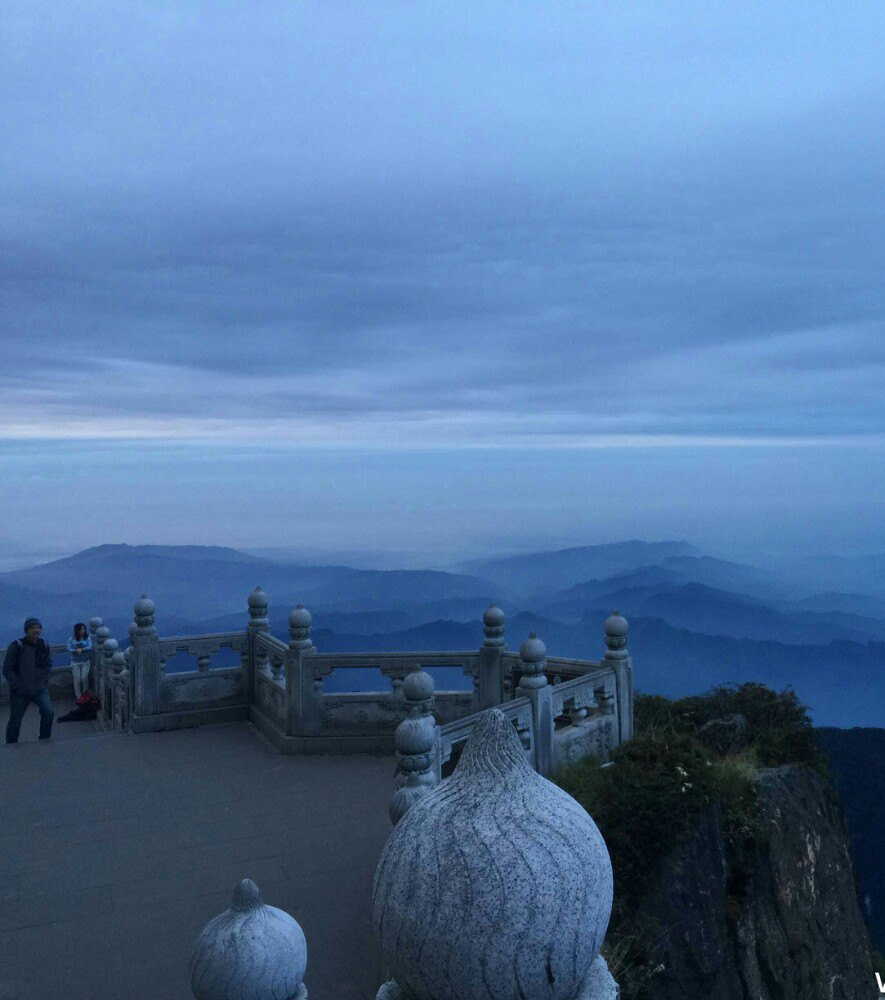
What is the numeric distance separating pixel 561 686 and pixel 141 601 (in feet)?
23.2

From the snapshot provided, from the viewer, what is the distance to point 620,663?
1224cm

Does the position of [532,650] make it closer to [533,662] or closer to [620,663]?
[533,662]

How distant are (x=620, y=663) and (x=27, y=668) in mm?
8646

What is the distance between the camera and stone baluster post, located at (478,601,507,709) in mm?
12422

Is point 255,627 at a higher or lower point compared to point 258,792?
higher

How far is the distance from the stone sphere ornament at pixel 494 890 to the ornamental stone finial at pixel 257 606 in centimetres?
1095

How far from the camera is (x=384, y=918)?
376cm

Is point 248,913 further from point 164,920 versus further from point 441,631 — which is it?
point 441,631

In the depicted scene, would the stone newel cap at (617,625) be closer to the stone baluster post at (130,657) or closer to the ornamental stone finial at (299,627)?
the ornamental stone finial at (299,627)

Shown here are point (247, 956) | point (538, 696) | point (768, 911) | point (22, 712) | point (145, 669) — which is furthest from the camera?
point (145, 669)

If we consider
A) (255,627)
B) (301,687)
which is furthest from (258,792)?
(255,627)

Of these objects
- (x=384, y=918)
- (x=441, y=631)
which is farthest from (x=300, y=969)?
(x=441, y=631)

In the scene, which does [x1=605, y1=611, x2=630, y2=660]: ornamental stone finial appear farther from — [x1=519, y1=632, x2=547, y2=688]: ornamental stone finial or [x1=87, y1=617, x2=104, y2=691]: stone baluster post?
[x1=87, y1=617, x2=104, y2=691]: stone baluster post

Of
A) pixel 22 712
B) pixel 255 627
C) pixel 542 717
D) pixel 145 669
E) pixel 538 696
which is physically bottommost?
pixel 22 712
